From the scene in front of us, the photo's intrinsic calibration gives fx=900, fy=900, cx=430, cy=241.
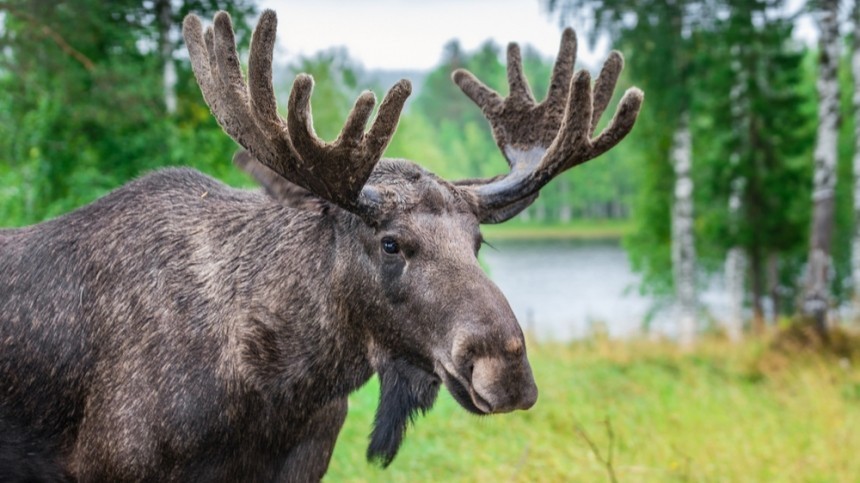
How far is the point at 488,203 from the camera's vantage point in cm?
346

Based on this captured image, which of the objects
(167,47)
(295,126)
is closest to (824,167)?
(167,47)

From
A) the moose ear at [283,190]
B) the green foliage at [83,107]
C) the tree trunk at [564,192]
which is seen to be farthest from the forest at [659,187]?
the tree trunk at [564,192]

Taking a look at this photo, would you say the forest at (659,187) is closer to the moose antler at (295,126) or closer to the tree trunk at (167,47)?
the tree trunk at (167,47)

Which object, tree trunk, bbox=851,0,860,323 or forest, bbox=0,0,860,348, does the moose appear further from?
tree trunk, bbox=851,0,860,323

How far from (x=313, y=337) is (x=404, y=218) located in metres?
0.56

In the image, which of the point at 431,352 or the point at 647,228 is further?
the point at 647,228

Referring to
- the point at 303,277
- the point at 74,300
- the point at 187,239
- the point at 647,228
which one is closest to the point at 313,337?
the point at 303,277

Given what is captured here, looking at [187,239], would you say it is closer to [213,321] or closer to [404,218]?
[213,321]

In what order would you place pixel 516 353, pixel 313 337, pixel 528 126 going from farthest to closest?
pixel 528 126
pixel 313 337
pixel 516 353

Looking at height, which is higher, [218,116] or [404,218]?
[218,116]

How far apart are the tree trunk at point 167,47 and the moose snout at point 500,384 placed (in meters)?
8.59

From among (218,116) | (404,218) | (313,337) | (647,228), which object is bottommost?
(647,228)

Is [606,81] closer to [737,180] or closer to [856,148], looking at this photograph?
[856,148]

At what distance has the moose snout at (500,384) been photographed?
281 cm
